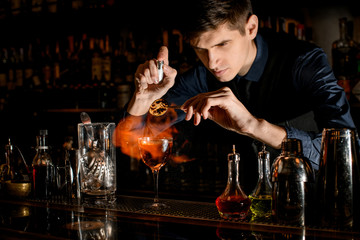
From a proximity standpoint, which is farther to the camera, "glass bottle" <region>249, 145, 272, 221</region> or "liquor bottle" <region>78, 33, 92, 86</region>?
"liquor bottle" <region>78, 33, 92, 86</region>

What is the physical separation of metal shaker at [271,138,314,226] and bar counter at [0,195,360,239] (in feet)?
0.08

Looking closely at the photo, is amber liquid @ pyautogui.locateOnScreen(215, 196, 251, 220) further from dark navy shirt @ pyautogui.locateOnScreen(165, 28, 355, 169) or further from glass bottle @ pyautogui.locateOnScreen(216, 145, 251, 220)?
dark navy shirt @ pyautogui.locateOnScreen(165, 28, 355, 169)

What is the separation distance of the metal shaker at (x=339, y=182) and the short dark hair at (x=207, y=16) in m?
0.69

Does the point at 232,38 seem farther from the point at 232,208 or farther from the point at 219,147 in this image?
the point at 219,147

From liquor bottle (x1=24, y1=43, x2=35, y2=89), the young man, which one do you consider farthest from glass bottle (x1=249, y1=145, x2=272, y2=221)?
liquor bottle (x1=24, y1=43, x2=35, y2=89)

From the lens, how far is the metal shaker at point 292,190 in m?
0.86

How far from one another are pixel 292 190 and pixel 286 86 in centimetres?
101

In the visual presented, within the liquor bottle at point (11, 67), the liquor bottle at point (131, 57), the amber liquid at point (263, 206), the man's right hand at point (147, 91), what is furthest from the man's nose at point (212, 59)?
the liquor bottle at point (11, 67)

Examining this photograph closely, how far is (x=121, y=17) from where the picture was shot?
308cm

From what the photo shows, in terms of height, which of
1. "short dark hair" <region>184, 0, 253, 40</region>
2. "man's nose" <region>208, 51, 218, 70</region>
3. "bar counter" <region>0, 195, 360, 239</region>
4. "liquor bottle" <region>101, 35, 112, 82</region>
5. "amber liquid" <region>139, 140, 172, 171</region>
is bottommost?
"bar counter" <region>0, 195, 360, 239</region>

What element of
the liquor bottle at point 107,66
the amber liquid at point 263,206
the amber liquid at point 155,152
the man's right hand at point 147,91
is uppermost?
the liquor bottle at point 107,66

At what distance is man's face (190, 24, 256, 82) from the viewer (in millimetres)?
1432

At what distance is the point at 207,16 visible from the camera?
4.55 ft

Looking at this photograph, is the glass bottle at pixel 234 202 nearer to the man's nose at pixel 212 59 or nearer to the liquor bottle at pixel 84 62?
the man's nose at pixel 212 59
